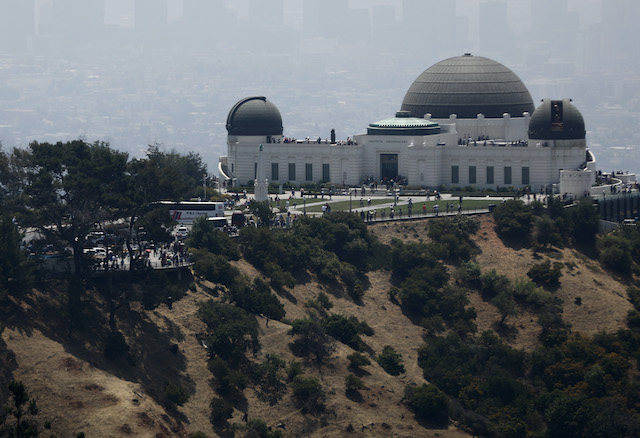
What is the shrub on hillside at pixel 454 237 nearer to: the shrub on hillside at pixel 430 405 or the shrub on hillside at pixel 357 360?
the shrub on hillside at pixel 357 360

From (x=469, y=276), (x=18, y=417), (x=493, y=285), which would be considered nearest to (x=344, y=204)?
(x=469, y=276)

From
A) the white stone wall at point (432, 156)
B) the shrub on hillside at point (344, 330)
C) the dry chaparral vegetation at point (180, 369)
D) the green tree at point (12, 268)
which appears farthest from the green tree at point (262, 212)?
the white stone wall at point (432, 156)

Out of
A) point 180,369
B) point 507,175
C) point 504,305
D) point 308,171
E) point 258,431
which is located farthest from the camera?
point 308,171

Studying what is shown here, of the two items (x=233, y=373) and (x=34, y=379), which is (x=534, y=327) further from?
(x=34, y=379)

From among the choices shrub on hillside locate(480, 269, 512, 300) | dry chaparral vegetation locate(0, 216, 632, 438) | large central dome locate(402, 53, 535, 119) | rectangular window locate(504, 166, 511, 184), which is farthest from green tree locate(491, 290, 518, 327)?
large central dome locate(402, 53, 535, 119)

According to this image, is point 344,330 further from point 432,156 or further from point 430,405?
point 432,156

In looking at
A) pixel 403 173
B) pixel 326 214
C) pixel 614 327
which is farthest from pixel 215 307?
pixel 403 173

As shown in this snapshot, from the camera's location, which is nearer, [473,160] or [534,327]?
[534,327]
